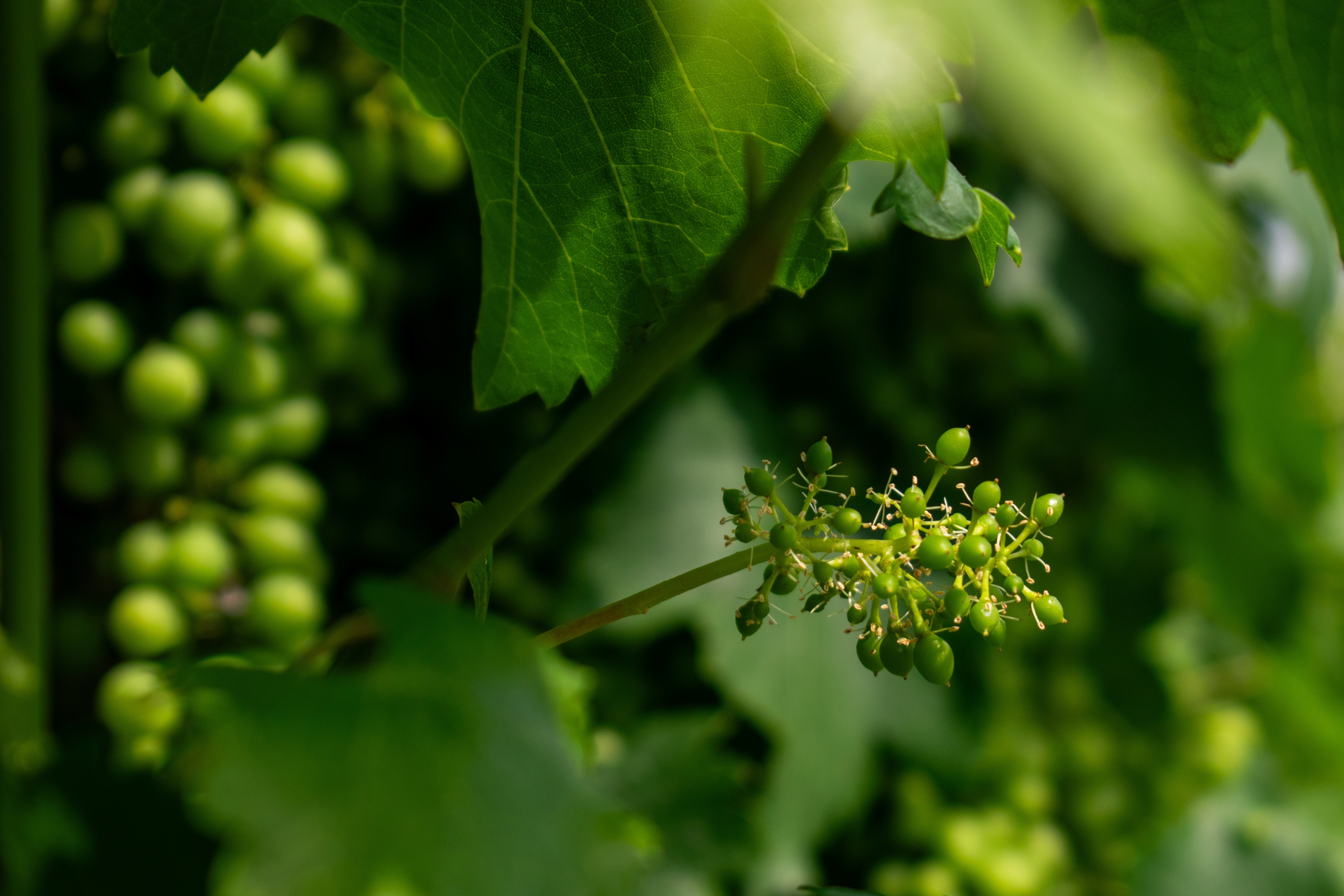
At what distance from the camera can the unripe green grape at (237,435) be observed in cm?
78

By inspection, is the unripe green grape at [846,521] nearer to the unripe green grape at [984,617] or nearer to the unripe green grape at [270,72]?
the unripe green grape at [984,617]

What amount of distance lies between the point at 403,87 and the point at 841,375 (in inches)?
21.8

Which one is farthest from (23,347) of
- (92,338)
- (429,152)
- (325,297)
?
(429,152)

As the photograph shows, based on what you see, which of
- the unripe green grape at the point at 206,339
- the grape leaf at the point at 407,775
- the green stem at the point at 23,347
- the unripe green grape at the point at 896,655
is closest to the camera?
the grape leaf at the point at 407,775

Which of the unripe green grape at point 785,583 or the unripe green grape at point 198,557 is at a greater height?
the unripe green grape at point 785,583

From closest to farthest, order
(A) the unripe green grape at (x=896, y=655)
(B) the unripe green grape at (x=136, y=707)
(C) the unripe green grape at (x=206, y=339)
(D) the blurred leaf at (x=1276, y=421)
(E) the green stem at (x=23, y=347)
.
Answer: (A) the unripe green grape at (x=896, y=655)
(E) the green stem at (x=23, y=347)
(B) the unripe green grape at (x=136, y=707)
(C) the unripe green grape at (x=206, y=339)
(D) the blurred leaf at (x=1276, y=421)

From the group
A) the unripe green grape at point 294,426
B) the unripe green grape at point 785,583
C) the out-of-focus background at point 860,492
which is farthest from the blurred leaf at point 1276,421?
the unripe green grape at point 785,583

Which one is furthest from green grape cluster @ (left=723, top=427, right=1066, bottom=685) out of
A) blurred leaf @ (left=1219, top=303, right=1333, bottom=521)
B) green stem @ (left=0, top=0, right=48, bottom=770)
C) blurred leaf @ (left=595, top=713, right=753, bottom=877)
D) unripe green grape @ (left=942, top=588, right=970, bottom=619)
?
blurred leaf @ (left=1219, top=303, right=1333, bottom=521)

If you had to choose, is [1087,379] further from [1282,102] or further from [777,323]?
[1282,102]

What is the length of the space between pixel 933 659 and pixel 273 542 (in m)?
0.60

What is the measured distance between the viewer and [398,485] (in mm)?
927

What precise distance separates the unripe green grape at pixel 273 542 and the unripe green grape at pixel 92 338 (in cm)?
15

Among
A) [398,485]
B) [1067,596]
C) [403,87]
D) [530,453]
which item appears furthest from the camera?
[1067,596]

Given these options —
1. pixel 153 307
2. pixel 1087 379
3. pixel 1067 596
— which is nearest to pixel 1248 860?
pixel 1067 596
